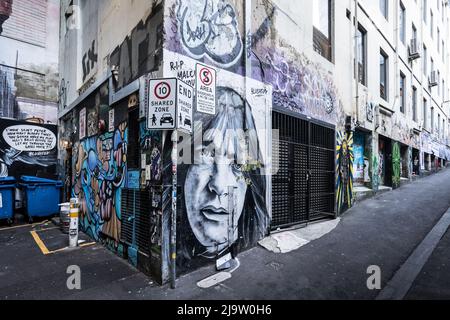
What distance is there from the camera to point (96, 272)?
14.4ft

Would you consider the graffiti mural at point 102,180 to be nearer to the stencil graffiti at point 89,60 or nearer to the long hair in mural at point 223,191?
the long hair in mural at point 223,191

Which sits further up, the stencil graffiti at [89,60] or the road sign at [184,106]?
the stencil graffiti at [89,60]

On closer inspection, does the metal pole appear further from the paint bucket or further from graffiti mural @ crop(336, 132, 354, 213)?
graffiti mural @ crop(336, 132, 354, 213)

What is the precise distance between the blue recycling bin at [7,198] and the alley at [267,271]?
1.54 m

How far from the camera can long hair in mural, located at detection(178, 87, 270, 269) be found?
429cm

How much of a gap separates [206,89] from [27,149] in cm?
960

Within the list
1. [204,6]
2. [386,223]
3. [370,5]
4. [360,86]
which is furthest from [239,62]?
[370,5]

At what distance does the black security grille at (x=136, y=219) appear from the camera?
A: 4371mm

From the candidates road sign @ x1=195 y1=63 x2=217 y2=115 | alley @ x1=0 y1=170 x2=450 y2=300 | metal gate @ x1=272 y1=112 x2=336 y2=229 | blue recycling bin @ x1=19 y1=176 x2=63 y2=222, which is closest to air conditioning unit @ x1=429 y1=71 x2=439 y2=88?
metal gate @ x1=272 y1=112 x2=336 y2=229

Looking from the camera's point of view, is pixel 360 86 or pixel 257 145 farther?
pixel 360 86

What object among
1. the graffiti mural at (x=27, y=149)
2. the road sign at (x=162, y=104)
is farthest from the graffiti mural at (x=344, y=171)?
the graffiti mural at (x=27, y=149)

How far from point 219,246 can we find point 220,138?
195cm

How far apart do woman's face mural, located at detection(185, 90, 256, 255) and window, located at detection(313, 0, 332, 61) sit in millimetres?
4504
